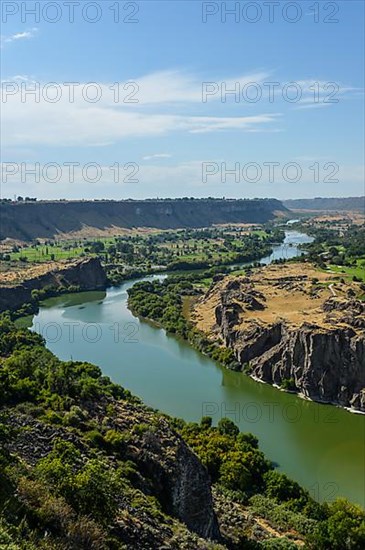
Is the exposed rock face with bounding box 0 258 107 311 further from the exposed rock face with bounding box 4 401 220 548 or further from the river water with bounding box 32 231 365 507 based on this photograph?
the exposed rock face with bounding box 4 401 220 548

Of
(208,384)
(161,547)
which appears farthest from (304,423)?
(161,547)

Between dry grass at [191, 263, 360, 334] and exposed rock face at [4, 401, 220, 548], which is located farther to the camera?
dry grass at [191, 263, 360, 334]

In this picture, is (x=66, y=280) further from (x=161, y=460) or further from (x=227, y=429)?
(x=161, y=460)

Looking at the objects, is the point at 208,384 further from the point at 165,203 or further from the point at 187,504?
the point at 165,203
